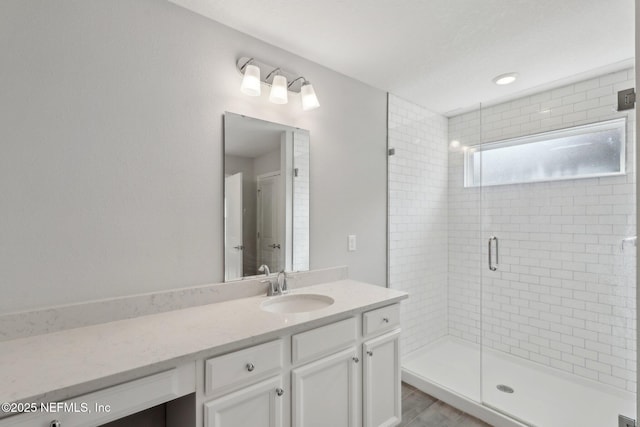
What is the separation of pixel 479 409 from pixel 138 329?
2.31 metres

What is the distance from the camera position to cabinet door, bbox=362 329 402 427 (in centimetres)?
169

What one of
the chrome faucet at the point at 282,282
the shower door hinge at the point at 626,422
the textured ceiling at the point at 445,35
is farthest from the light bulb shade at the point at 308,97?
the shower door hinge at the point at 626,422

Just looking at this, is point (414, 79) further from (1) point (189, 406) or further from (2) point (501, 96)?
(1) point (189, 406)

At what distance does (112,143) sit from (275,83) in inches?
37.1

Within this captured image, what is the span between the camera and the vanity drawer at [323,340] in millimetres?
1386

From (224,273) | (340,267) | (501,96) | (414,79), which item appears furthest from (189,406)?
(501,96)

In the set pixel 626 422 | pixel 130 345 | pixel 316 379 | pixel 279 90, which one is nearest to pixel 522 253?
pixel 626 422

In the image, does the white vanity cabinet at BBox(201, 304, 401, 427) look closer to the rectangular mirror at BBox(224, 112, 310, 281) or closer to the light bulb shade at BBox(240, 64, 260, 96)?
the rectangular mirror at BBox(224, 112, 310, 281)

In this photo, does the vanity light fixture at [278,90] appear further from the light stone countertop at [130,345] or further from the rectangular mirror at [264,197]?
the light stone countertop at [130,345]

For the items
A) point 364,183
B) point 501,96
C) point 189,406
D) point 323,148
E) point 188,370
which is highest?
point 501,96

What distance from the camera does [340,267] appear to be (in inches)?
90.9

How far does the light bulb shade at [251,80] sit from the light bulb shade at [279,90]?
118 millimetres

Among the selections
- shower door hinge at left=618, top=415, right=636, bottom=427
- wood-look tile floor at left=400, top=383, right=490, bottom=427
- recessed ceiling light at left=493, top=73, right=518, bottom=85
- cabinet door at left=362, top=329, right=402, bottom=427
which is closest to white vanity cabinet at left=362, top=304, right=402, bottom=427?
cabinet door at left=362, top=329, right=402, bottom=427

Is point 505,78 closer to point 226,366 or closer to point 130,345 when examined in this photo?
point 226,366
